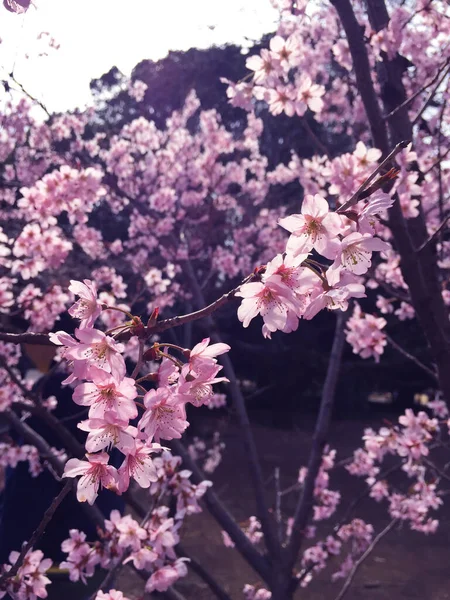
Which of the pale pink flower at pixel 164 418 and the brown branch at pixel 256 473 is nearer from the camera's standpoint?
the pale pink flower at pixel 164 418

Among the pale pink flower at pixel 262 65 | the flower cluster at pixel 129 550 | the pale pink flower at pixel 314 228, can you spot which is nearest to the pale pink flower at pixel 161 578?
the flower cluster at pixel 129 550

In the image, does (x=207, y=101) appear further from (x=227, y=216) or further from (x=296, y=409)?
(x=296, y=409)

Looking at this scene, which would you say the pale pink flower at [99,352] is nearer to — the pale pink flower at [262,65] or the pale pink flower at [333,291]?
the pale pink flower at [333,291]

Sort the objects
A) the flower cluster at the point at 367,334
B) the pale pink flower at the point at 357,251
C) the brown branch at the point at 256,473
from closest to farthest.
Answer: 1. the pale pink flower at the point at 357,251
2. the flower cluster at the point at 367,334
3. the brown branch at the point at 256,473

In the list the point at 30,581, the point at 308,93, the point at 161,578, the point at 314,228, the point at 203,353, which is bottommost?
the point at 161,578

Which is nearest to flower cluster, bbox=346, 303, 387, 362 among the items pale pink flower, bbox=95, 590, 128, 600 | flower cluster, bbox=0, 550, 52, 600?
pale pink flower, bbox=95, 590, 128, 600

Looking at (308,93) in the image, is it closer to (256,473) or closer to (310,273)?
(310,273)

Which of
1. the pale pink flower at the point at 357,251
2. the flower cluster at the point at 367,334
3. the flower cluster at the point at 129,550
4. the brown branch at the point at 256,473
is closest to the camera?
the pale pink flower at the point at 357,251

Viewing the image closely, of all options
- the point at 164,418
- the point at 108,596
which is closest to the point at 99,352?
the point at 164,418

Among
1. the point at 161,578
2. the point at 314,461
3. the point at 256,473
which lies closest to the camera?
the point at 161,578

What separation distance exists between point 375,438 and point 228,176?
16.8 ft

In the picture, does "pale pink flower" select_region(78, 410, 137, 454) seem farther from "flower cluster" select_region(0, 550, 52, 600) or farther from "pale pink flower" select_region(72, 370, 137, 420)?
"flower cluster" select_region(0, 550, 52, 600)

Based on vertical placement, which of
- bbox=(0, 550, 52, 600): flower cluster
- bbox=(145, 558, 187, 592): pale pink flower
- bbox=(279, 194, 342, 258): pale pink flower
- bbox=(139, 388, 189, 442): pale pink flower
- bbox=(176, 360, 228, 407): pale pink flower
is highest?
bbox=(279, 194, 342, 258): pale pink flower

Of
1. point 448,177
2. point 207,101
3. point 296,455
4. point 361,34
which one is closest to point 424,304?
point 361,34
